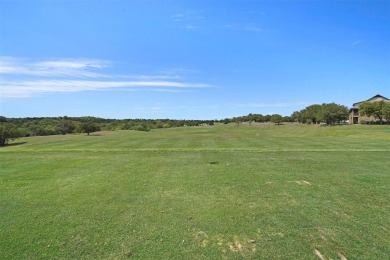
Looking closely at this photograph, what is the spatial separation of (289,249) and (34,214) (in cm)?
703

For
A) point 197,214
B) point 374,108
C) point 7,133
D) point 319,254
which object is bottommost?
point 319,254

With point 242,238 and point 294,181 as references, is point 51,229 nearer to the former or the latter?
point 242,238

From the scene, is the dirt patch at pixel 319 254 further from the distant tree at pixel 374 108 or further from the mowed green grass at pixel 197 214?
the distant tree at pixel 374 108

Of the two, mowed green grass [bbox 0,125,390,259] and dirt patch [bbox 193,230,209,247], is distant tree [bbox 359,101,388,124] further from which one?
dirt patch [bbox 193,230,209,247]

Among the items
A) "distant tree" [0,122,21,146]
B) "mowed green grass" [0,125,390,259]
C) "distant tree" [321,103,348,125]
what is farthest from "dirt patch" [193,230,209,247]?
"distant tree" [321,103,348,125]

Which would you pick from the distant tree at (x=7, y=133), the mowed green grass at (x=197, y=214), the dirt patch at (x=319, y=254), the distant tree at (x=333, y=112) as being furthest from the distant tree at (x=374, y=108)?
the dirt patch at (x=319, y=254)

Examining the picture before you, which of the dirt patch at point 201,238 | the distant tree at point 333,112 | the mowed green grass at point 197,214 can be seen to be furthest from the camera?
the distant tree at point 333,112

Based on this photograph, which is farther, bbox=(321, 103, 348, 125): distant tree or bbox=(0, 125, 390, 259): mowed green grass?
bbox=(321, 103, 348, 125): distant tree

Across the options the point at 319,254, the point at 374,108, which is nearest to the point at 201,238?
the point at 319,254

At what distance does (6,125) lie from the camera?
5078 centimetres

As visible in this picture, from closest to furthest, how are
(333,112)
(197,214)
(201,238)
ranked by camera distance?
(201,238)
(197,214)
(333,112)

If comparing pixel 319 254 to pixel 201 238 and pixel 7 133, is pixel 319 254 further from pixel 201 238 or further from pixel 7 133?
pixel 7 133

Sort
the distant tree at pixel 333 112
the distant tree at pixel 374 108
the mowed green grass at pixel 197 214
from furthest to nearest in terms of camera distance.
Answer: the distant tree at pixel 333 112 → the distant tree at pixel 374 108 → the mowed green grass at pixel 197 214

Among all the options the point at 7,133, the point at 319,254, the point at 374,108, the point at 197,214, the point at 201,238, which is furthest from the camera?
the point at 374,108
